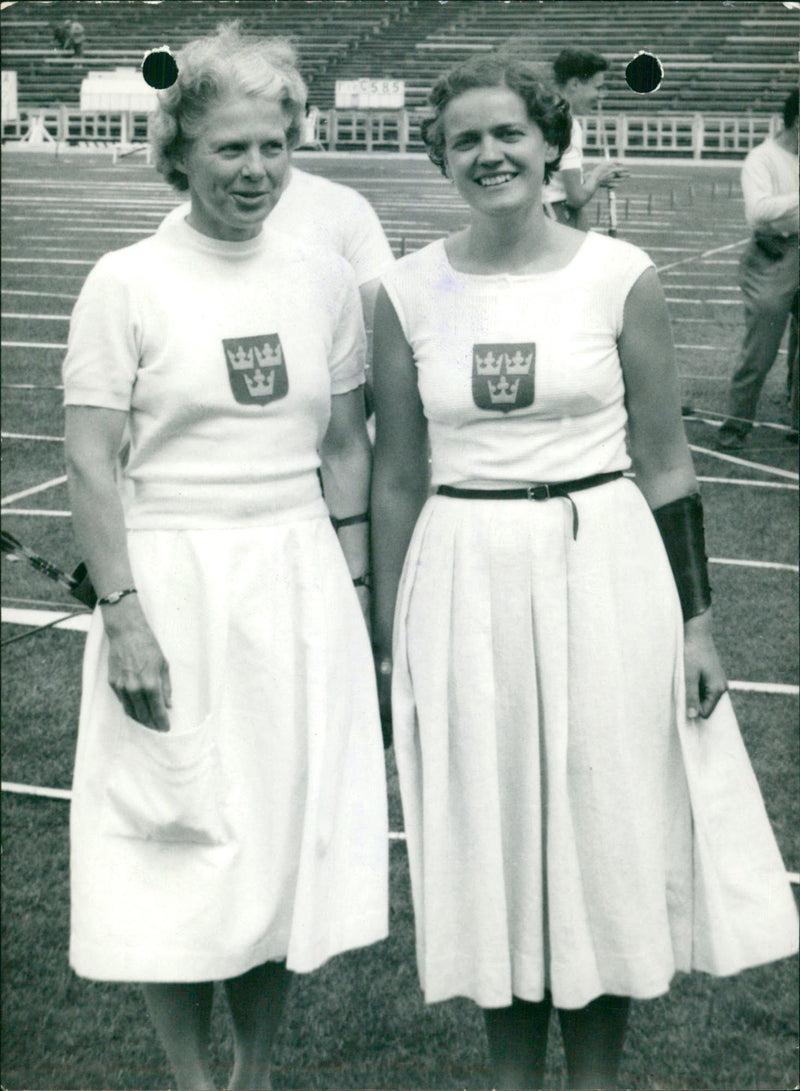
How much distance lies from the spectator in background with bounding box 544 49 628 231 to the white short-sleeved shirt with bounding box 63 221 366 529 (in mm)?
520

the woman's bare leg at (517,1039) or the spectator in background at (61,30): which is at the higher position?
the spectator in background at (61,30)

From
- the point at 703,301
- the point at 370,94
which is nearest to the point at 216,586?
the point at 370,94

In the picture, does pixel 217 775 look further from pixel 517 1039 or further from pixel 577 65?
pixel 577 65

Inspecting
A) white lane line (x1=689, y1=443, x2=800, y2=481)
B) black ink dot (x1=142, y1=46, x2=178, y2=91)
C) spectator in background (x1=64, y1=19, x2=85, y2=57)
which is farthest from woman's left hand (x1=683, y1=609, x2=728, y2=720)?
white lane line (x1=689, y1=443, x2=800, y2=481)

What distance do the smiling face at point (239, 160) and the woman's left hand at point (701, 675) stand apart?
1.04 metres

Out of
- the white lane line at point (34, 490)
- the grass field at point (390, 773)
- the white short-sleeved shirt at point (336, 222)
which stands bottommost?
the white lane line at point (34, 490)

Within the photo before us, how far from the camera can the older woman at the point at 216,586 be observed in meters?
2.29

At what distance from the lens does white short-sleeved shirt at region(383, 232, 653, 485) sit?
235 cm

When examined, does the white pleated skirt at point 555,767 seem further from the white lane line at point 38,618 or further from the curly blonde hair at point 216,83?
the white lane line at point 38,618

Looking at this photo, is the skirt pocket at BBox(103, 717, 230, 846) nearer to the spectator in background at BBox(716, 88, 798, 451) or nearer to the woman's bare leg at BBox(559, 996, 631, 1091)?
the woman's bare leg at BBox(559, 996, 631, 1091)

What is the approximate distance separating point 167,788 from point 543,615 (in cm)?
68

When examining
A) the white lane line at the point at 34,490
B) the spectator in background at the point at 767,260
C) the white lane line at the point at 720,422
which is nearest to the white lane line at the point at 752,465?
the white lane line at the point at 720,422

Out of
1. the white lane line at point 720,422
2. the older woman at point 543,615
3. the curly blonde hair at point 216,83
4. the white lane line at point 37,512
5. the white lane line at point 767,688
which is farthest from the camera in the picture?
the white lane line at point 37,512

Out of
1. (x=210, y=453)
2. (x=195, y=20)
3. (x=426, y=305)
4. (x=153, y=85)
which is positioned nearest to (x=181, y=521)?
(x=210, y=453)
